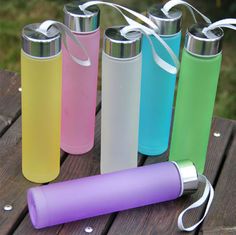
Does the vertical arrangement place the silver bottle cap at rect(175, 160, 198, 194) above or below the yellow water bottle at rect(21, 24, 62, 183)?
below

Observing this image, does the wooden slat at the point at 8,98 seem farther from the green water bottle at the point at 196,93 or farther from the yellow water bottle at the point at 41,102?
the green water bottle at the point at 196,93

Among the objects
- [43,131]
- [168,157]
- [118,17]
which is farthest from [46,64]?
[118,17]

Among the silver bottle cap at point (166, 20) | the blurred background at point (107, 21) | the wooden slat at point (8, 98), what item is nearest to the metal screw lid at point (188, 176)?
the silver bottle cap at point (166, 20)

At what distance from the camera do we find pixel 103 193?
3.60ft

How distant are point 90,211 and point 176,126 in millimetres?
222

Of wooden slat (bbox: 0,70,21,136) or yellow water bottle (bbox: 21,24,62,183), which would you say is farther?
wooden slat (bbox: 0,70,21,136)

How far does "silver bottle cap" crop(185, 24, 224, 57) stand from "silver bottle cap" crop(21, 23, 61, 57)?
0.22 m

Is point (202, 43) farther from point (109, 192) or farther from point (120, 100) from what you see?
point (109, 192)

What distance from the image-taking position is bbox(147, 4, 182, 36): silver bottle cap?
1152 mm

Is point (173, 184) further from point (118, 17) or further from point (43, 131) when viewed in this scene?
point (118, 17)

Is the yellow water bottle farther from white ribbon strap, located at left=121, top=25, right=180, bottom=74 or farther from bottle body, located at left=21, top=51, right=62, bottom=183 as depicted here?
white ribbon strap, located at left=121, top=25, right=180, bottom=74

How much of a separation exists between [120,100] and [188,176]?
0.17 meters

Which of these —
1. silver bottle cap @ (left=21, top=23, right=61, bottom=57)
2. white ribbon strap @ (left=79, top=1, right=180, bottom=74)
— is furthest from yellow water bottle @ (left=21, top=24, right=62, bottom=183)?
white ribbon strap @ (left=79, top=1, right=180, bottom=74)

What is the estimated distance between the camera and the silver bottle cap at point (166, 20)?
115cm
